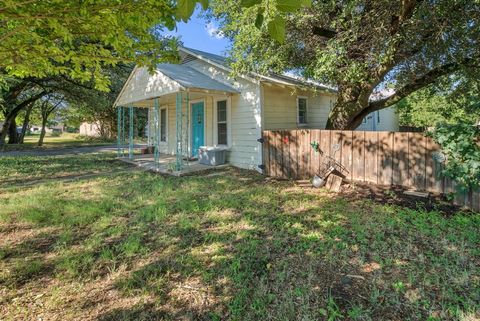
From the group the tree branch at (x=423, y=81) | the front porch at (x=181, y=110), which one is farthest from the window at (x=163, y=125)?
the tree branch at (x=423, y=81)

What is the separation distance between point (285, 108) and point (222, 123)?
2339 mm

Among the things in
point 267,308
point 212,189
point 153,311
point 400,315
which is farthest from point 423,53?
point 153,311

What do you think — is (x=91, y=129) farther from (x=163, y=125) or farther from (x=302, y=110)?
(x=302, y=110)

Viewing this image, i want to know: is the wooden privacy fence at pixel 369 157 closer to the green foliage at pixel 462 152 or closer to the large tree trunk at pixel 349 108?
the green foliage at pixel 462 152

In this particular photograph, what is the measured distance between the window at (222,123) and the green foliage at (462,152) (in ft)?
22.1

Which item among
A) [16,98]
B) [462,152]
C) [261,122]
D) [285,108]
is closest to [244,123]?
[261,122]

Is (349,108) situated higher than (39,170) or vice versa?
(349,108)

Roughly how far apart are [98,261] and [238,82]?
7604mm

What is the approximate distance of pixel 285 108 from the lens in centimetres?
1014

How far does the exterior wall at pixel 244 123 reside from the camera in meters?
9.11

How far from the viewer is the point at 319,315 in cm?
239

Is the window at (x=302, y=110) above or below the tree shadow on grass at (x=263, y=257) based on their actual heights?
above

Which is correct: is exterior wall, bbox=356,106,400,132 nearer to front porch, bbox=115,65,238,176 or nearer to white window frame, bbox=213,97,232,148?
white window frame, bbox=213,97,232,148

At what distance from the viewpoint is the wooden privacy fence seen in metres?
5.75
